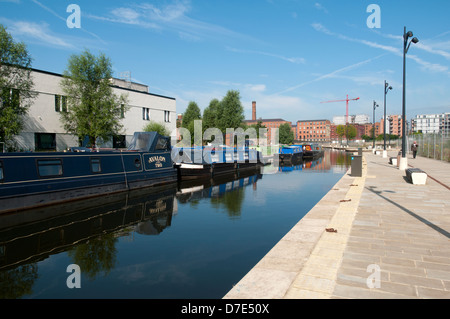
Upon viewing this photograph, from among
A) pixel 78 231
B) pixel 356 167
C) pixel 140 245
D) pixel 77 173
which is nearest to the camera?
pixel 140 245

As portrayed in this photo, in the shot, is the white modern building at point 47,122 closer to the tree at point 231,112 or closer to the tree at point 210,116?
the tree at point 231,112

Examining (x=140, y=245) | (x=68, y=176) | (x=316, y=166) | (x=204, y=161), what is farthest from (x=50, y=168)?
(x=316, y=166)

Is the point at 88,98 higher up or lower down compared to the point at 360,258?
higher up

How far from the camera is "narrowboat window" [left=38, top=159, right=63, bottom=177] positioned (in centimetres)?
1266

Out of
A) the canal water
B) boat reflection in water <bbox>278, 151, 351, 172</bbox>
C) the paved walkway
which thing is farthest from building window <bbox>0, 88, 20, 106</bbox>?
the paved walkway

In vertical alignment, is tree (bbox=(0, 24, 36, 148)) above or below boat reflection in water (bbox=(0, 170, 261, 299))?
above

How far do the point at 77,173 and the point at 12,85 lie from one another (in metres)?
14.1

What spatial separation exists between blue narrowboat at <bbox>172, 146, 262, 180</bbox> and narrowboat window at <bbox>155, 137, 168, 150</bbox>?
6.29 feet

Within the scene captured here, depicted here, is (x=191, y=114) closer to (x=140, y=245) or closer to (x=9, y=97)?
(x=9, y=97)

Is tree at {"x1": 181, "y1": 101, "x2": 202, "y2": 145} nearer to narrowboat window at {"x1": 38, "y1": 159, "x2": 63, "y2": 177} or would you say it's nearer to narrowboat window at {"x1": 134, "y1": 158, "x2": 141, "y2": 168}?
narrowboat window at {"x1": 134, "y1": 158, "x2": 141, "y2": 168}

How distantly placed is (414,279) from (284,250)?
2.22m

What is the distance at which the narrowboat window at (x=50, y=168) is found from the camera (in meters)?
12.7

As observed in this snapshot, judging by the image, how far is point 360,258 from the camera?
17.2 ft
